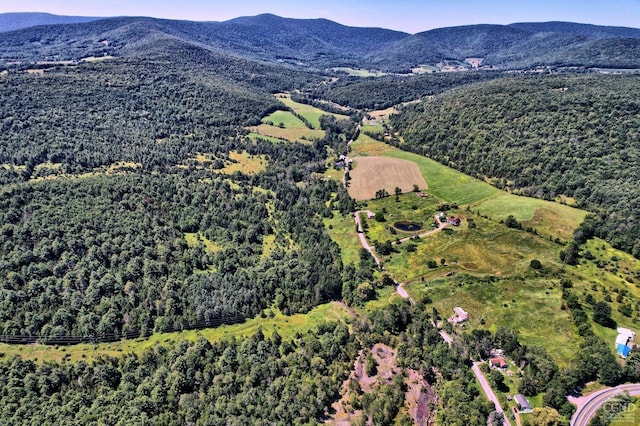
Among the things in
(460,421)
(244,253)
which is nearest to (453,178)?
(244,253)


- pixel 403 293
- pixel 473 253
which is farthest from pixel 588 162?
pixel 403 293

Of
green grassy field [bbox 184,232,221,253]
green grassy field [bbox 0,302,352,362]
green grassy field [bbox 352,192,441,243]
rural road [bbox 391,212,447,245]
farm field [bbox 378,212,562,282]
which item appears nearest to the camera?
green grassy field [bbox 0,302,352,362]

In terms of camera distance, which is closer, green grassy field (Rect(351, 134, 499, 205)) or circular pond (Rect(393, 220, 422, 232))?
circular pond (Rect(393, 220, 422, 232))

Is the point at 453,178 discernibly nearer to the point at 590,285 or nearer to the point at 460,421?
the point at 590,285

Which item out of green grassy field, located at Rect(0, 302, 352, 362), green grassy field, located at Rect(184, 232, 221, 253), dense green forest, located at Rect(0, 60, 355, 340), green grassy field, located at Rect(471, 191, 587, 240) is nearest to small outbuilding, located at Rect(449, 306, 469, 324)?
green grassy field, located at Rect(0, 302, 352, 362)

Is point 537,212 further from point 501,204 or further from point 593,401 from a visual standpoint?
point 593,401

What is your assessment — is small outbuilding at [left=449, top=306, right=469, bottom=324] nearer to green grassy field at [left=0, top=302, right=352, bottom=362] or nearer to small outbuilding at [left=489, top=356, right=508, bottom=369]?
small outbuilding at [left=489, top=356, right=508, bottom=369]
